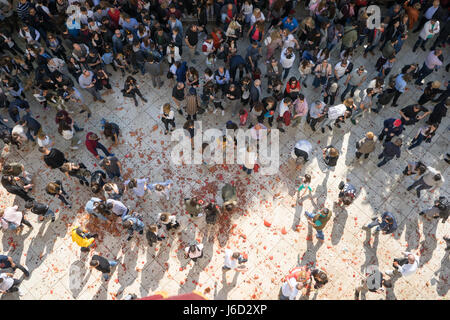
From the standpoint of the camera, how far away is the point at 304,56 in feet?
37.6

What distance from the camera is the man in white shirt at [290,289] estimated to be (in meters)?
8.47

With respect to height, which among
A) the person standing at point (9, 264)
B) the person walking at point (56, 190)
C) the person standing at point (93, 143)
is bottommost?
the person standing at point (9, 264)

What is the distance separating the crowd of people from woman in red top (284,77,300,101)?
2.9 inches

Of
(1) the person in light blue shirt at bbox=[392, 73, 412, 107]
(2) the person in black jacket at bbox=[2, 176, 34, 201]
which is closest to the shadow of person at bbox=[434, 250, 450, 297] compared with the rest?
(1) the person in light blue shirt at bbox=[392, 73, 412, 107]

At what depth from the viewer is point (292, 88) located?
34.9ft

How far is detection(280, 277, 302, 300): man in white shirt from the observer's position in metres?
8.47

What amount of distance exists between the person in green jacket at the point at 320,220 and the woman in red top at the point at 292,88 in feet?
Answer: 12.6

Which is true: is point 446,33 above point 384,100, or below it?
above

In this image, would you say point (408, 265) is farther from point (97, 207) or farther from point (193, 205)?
point (97, 207)

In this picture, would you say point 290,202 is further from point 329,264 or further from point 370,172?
point 370,172

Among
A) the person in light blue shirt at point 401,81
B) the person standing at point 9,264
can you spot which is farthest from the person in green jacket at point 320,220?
the person standing at point 9,264

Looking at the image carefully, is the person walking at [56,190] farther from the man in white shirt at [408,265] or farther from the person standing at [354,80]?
the person standing at [354,80]
